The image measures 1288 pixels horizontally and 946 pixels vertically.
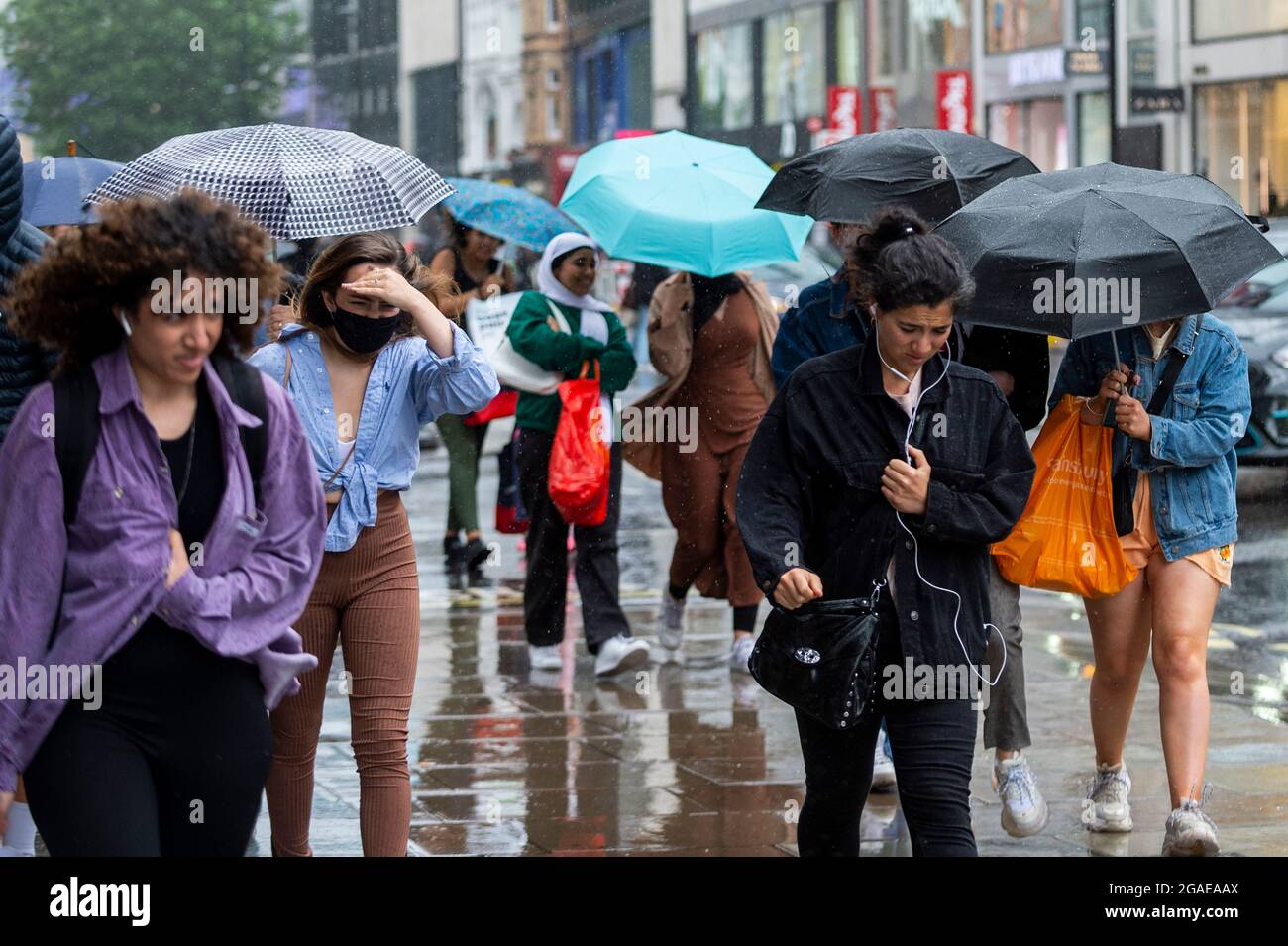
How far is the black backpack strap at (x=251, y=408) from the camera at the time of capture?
3.74 m

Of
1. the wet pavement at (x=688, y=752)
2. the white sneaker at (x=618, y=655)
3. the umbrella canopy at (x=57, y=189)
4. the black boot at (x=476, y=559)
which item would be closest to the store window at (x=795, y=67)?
the black boot at (x=476, y=559)

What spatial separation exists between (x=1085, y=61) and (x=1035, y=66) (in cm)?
360

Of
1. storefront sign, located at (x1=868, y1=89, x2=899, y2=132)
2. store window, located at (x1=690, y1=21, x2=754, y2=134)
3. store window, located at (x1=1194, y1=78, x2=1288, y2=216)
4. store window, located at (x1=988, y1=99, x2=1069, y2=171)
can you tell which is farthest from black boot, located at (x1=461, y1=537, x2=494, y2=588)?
store window, located at (x1=690, y1=21, x2=754, y2=134)

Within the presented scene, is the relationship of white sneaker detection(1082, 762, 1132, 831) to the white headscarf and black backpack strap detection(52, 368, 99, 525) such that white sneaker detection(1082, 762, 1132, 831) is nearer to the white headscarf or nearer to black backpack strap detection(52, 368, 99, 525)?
the white headscarf

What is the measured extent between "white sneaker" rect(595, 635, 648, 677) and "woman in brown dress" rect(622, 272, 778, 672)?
0.44 meters

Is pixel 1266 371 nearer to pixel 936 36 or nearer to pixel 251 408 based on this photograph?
pixel 251 408

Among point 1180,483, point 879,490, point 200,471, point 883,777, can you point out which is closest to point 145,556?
point 200,471

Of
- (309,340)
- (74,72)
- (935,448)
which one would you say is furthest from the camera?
(74,72)

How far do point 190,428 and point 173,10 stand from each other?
4768 cm

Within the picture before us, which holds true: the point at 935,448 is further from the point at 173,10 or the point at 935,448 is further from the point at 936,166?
the point at 173,10

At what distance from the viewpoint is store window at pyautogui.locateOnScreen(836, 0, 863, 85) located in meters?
47.0

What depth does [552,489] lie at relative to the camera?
8344mm

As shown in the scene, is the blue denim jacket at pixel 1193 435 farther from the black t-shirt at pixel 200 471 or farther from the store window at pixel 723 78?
the store window at pixel 723 78
